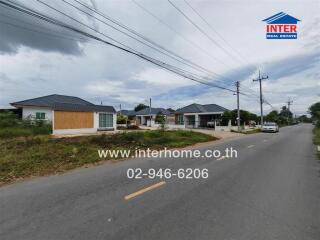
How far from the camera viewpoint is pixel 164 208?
4195mm

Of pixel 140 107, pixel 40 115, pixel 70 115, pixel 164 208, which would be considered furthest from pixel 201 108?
pixel 140 107

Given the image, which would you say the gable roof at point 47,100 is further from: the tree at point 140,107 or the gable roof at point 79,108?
the tree at point 140,107

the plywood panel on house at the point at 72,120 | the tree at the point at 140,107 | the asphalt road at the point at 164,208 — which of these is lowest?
the asphalt road at the point at 164,208

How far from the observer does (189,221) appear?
3.66 meters

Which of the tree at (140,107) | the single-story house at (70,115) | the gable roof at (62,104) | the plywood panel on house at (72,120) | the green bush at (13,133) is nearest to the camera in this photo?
the green bush at (13,133)

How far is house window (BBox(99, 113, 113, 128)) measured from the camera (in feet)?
89.0

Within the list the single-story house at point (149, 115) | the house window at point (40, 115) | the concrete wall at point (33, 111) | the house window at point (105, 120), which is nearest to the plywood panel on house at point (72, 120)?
the house window at point (105, 120)

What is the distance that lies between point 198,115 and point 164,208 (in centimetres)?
4019

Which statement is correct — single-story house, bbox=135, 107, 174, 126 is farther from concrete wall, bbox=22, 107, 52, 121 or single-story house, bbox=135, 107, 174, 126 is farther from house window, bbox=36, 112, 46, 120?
house window, bbox=36, 112, 46, 120

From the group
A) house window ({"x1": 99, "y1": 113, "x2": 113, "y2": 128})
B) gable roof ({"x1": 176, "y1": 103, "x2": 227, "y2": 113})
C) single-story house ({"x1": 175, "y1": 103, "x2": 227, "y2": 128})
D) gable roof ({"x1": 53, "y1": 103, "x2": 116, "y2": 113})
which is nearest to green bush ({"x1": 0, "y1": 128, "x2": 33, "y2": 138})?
gable roof ({"x1": 53, "y1": 103, "x2": 116, "y2": 113})

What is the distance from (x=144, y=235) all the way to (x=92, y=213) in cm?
130

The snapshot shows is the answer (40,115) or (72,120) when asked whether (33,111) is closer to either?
(40,115)

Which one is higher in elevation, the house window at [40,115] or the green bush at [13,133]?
the house window at [40,115]

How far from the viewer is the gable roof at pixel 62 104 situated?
23.3m
